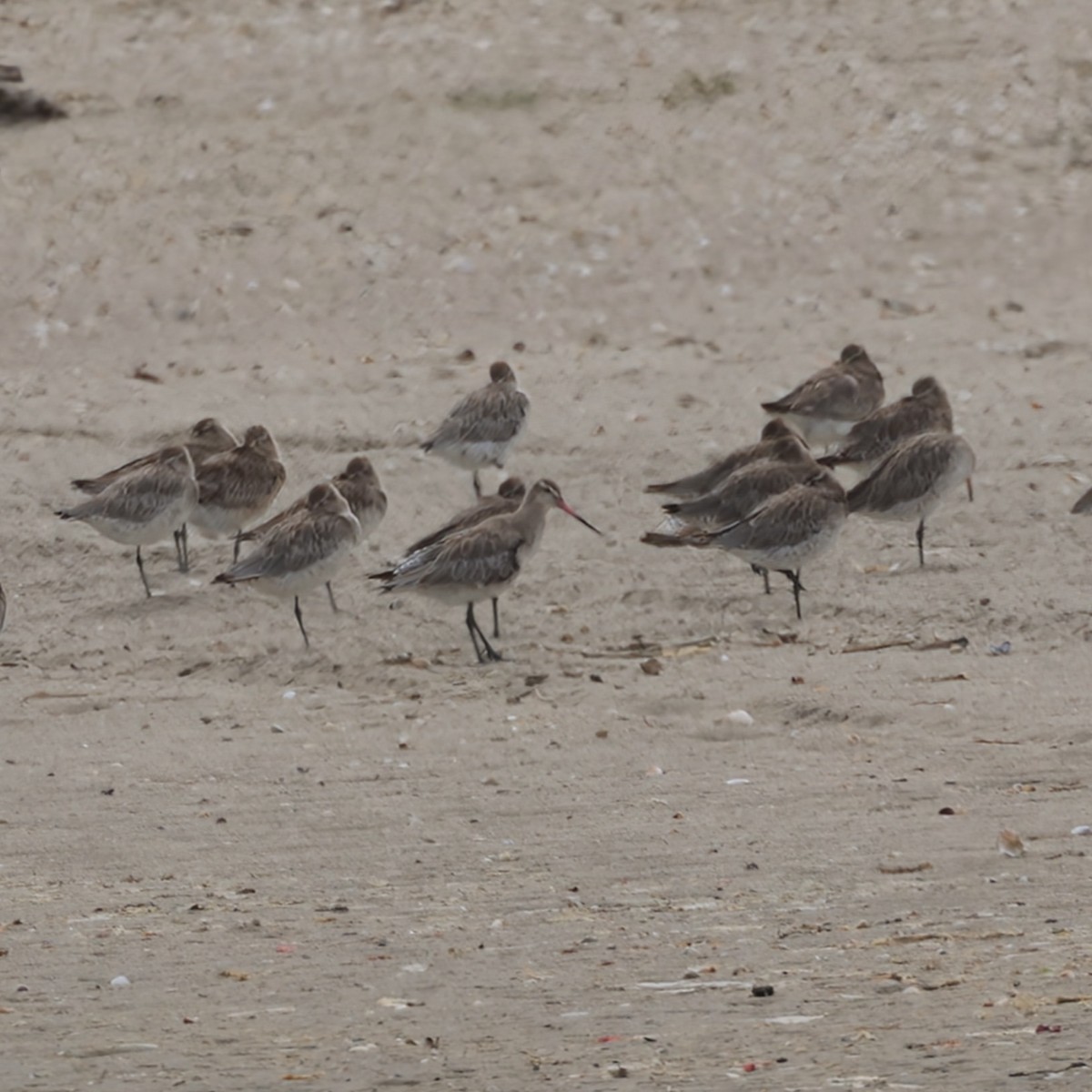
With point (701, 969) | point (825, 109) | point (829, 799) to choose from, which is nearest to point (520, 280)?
point (825, 109)

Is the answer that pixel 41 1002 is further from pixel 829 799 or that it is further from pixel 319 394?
pixel 319 394

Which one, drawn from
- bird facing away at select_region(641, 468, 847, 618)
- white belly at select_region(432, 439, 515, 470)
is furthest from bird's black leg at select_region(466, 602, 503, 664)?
white belly at select_region(432, 439, 515, 470)

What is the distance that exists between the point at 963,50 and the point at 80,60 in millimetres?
7232

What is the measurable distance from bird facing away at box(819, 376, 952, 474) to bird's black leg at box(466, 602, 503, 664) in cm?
305

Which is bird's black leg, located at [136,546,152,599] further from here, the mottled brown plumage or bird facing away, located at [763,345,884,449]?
bird facing away, located at [763,345,884,449]

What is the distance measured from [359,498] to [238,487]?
0.82 m

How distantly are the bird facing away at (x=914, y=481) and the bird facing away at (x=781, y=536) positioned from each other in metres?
0.52

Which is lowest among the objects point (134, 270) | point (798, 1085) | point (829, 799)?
point (134, 270)

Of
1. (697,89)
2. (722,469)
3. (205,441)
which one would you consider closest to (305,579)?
(205,441)

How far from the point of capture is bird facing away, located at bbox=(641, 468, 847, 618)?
12.9 metres

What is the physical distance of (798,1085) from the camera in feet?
23.1

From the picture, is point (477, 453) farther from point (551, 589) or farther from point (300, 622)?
point (300, 622)

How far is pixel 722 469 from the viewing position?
14156mm

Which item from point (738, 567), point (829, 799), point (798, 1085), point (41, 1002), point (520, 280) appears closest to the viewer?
point (798, 1085)
